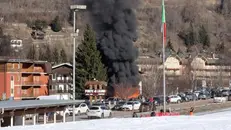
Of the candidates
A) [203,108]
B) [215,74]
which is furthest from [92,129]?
[215,74]

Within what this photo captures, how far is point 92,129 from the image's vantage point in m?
28.2

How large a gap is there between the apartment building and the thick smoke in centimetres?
1057

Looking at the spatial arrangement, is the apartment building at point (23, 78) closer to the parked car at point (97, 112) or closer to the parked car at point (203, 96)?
the parked car at point (203, 96)

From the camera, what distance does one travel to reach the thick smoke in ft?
304

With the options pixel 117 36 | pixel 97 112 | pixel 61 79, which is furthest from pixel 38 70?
pixel 97 112

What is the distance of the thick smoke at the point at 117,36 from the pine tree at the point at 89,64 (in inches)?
96.3

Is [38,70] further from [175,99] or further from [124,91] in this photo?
[175,99]

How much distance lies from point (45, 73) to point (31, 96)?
6.03 m

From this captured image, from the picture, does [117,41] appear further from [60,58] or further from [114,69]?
[60,58]

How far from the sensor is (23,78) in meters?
87.3

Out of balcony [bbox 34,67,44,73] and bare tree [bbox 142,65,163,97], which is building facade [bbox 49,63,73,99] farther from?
bare tree [bbox 142,65,163,97]

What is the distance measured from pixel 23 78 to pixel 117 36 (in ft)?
56.4

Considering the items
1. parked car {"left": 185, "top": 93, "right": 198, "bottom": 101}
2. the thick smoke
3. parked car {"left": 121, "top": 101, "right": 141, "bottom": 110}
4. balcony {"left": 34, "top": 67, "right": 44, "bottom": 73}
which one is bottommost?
parked car {"left": 121, "top": 101, "right": 141, "bottom": 110}

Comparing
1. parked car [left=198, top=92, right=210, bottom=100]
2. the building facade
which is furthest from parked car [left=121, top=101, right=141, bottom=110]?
the building facade
